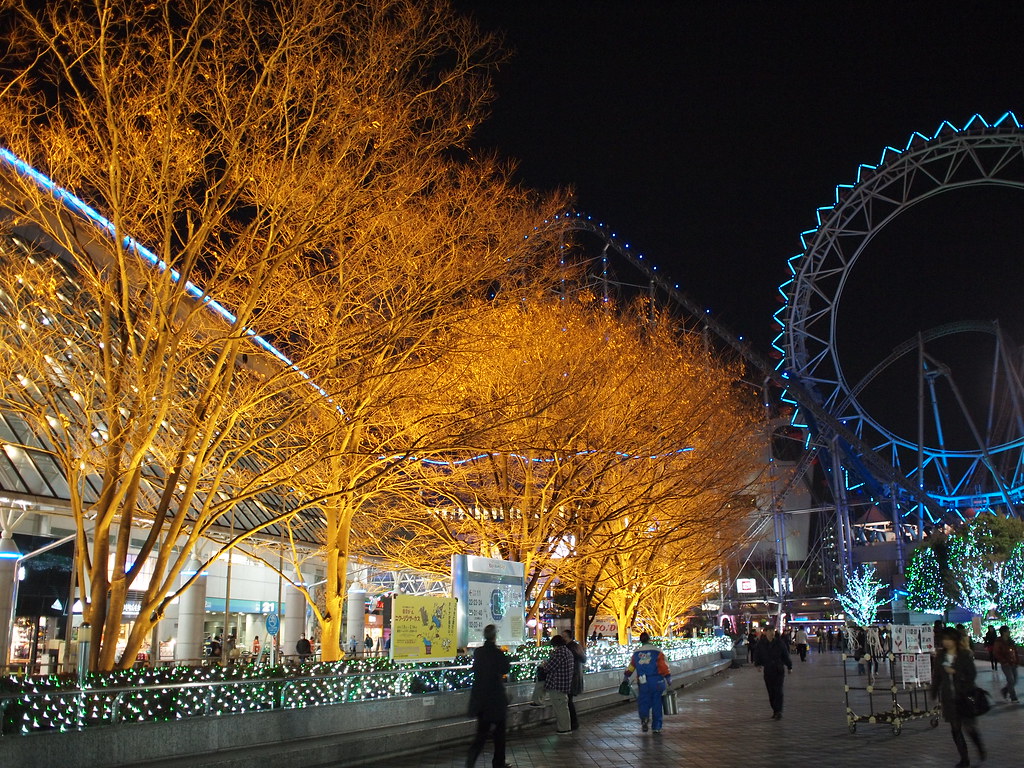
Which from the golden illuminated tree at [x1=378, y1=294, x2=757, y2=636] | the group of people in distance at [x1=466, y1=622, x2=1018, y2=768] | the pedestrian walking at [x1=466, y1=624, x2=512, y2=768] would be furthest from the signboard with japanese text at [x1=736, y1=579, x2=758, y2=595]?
the pedestrian walking at [x1=466, y1=624, x2=512, y2=768]

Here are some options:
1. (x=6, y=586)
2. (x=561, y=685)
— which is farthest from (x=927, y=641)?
(x=6, y=586)

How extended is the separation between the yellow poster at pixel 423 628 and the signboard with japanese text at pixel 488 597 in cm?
29

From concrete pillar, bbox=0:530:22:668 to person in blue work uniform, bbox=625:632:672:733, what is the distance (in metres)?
13.9

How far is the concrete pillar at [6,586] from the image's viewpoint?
20.3 m

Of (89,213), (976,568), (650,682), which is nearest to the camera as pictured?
(89,213)

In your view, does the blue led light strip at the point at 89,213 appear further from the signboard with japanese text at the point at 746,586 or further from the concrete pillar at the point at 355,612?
the signboard with japanese text at the point at 746,586

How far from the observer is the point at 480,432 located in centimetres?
1161

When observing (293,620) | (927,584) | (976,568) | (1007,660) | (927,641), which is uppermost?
(976,568)

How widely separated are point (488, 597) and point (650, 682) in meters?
3.02

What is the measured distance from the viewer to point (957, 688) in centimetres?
1052

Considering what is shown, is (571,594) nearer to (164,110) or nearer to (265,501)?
(265,501)

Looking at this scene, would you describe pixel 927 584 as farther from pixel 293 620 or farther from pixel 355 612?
pixel 293 620

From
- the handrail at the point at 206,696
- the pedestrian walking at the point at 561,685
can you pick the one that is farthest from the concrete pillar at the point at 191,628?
the pedestrian walking at the point at 561,685

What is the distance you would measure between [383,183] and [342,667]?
663 centimetres
